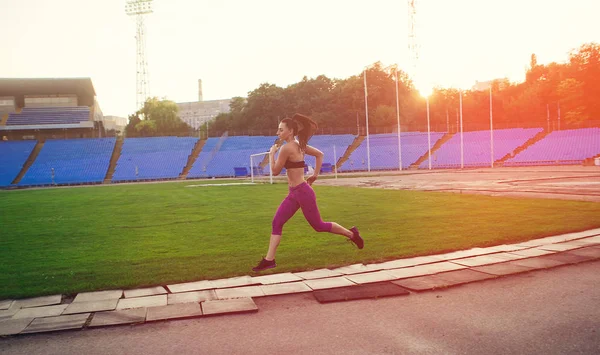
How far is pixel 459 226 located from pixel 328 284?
16.0ft

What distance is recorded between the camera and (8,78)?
192 feet

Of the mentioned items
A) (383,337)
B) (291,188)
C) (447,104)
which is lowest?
(383,337)

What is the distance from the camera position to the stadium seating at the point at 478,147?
51.0m

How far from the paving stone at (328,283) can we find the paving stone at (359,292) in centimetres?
13

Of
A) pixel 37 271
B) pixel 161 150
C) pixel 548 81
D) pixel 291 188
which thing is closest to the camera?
pixel 291 188

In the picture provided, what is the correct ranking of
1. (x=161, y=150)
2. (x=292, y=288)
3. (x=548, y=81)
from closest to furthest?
(x=292, y=288), (x=161, y=150), (x=548, y=81)

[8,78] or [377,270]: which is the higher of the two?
[8,78]

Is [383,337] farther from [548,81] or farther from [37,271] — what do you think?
[548,81]

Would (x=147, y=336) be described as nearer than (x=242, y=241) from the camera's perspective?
Yes

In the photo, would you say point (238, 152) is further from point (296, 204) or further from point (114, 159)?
point (296, 204)

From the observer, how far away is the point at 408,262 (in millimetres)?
6590

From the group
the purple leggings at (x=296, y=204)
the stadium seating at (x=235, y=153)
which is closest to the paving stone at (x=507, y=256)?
the purple leggings at (x=296, y=204)

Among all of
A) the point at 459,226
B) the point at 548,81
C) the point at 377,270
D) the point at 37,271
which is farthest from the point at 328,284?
the point at 548,81

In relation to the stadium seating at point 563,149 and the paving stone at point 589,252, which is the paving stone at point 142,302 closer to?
the paving stone at point 589,252
